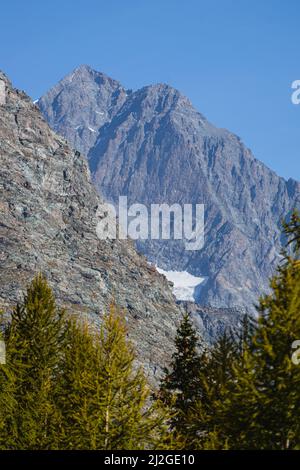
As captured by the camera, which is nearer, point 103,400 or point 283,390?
point 283,390

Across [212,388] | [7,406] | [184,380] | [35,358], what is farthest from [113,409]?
[35,358]

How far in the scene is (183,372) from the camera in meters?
33.7

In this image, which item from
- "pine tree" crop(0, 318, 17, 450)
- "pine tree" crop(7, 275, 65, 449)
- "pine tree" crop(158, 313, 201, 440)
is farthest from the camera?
"pine tree" crop(158, 313, 201, 440)

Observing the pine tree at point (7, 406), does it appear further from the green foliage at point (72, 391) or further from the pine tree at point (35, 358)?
the pine tree at point (35, 358)

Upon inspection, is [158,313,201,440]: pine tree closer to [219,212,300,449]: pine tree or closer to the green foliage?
the green foliage

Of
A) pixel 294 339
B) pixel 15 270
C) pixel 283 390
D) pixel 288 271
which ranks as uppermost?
pixel 15 270

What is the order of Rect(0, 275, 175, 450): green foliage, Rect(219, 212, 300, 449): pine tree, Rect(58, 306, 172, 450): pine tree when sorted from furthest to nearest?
Rect(0, 275, 175, 450): green foliage < Rect(58, 306, 172, 450): pine tree < Rect(219, 212, 300, 449): pine tree

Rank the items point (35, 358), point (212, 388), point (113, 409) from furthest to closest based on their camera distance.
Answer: point (35, 358)
point (212, 388)
point (113, 409)

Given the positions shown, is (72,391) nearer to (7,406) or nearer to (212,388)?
(7,406)

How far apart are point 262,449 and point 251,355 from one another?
2630mm

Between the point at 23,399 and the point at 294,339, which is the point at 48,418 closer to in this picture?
the point at 23,399

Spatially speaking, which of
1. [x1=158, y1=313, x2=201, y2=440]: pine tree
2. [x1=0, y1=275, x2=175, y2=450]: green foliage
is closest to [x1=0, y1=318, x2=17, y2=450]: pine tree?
[x1=0, y1=275, x2=175, y2=450]: green foliage

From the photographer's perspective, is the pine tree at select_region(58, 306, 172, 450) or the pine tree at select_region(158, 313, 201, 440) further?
the pine tree at select_region(158, 313, 201, 440)
